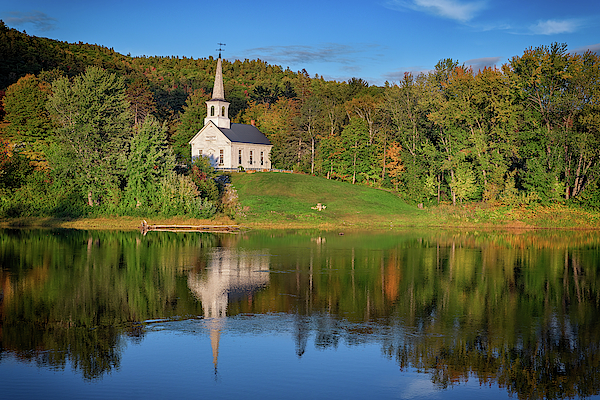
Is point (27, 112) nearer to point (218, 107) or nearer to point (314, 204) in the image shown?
point (218, 107)

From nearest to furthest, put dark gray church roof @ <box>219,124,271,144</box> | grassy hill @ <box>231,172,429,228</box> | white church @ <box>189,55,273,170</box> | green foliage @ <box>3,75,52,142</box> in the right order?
grassy hill @ <box>231,172,429,228</box> < green foliage @ <box>3,75,52,142</box> < white church @ <box>189,55,273,170</box> < dark gray church roof @ <box>219,124,271,144</box>

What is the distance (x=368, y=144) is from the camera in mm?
80688

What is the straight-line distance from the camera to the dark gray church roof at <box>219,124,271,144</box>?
282 feet

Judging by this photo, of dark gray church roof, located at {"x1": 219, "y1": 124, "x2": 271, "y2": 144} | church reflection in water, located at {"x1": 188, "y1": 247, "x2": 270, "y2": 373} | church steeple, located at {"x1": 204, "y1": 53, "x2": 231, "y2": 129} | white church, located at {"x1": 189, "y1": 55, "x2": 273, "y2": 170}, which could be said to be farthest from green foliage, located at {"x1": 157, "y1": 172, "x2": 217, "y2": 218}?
church steeple, located at {"x1": 204, "y1": 53, "x2": 231, "y2": 129}

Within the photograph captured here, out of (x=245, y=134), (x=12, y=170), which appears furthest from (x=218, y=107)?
(x=12, y=170)

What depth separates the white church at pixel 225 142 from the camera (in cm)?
8388

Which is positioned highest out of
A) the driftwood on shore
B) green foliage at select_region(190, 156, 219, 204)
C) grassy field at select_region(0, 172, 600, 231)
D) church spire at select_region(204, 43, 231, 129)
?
church spire at select_region(204, 43, 231, 129)

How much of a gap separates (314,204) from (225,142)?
27255 millimetres

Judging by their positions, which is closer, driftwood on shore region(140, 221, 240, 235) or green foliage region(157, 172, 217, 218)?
driftwood on shore region(140, 221, 240, 235)

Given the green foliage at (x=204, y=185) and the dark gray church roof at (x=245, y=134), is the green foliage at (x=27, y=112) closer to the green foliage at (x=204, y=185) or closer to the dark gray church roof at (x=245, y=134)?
the dark gray church roof at (x=245, y=134)

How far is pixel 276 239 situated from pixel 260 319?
78.1 ft

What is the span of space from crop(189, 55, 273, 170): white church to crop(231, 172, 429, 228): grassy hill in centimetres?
1022

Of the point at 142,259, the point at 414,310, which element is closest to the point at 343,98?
the point at 142,259

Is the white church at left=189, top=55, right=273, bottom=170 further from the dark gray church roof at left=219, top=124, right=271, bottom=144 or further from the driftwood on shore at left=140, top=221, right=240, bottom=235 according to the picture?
the driftwood on shore at left=140, top=221, right=240, bottom=235
